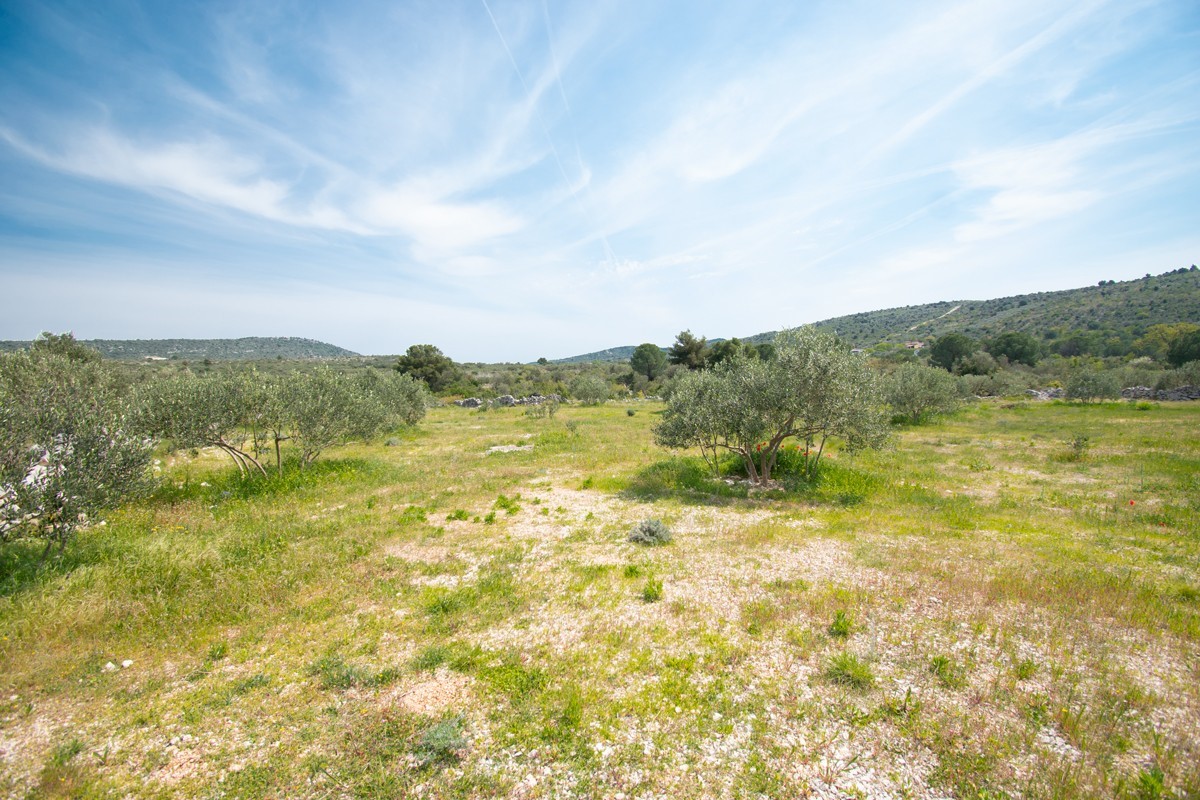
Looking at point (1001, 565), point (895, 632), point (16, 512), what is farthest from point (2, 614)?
point (1001, 565)

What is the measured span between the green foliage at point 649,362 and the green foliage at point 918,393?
138 feet

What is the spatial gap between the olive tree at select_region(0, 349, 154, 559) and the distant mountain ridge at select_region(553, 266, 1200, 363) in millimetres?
67303

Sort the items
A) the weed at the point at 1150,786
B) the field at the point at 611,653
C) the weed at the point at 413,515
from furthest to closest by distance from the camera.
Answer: the weed at the point at 413,515 → the field at the point at 611,653 → the weed at the point at 1150,786

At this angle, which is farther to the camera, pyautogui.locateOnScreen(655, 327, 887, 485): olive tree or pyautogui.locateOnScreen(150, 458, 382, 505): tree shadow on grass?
pyautogui.locateOnScreen(655, 327, 887, 485): olive tree

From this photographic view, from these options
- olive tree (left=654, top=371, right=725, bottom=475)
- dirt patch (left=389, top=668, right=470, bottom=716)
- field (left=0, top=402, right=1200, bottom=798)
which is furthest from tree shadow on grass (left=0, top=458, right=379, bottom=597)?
olive tree (left=654, top=371, right=725, bottom=475)

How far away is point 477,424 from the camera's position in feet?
131

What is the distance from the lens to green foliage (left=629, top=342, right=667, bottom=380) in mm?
75125

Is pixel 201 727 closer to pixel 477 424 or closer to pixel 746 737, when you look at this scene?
pixel 746 737

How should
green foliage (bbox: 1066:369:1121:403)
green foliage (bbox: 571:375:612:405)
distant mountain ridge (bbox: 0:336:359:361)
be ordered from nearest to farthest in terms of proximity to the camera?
green foliage (bbox: 1066:369:1121:403)
green foliage (bbox: 571:375:612:405)
distant mountain ridge (bbox: 0:336:359:361)

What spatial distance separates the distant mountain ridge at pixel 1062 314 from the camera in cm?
7225

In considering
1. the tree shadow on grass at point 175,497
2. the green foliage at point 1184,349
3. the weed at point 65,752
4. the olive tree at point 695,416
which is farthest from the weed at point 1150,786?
the green foliage at point 1184,349

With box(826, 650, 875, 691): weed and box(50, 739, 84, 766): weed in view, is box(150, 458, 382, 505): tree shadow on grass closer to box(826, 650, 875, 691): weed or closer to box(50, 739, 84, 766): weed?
box(50, 739, 84, 766): weed

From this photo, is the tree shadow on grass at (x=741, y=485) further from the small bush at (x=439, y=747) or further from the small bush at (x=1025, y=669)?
the small bush at (x=439, y=747)

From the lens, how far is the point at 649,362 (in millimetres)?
75000
